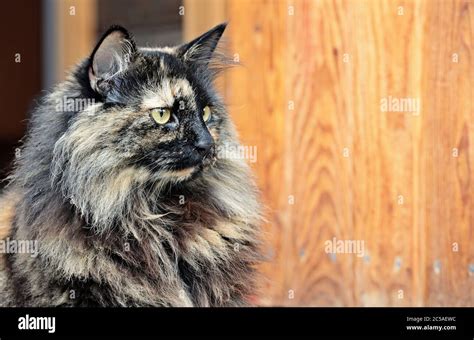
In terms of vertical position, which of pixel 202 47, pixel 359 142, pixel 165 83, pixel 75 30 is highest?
pixel 75 30

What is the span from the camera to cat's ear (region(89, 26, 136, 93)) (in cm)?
224

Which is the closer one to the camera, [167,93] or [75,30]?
[167,93]

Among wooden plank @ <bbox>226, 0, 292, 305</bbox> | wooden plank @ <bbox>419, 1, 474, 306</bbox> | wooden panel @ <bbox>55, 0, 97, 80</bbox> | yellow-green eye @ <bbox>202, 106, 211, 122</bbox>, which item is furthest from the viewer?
wooden panel @ <bbox>55, 0, 97, 80</bbox>

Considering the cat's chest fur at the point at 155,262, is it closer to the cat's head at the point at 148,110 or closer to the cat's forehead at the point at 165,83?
the cat's head at the point at 148,110

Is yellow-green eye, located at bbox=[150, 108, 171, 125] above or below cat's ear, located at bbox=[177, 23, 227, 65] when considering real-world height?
below

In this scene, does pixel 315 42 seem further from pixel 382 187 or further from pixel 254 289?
pixel 254 289

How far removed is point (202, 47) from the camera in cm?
252

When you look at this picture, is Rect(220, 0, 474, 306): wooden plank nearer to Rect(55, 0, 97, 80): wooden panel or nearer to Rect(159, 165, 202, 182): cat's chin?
Rect(159, 165, 202, 182): cat's chin

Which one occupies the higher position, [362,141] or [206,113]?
[206,113]

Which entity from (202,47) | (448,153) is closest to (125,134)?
(202,47)

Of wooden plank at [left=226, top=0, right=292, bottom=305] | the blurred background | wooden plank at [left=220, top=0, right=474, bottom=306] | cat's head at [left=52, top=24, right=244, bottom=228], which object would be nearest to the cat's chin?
cat's head at [left=52, top=24, right=244, bottom=228]

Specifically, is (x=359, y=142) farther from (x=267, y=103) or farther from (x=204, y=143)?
(x=204, y=143)

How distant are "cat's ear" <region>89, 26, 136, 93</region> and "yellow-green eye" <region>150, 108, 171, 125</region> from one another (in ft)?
0.59

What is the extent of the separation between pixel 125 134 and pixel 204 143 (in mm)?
248
